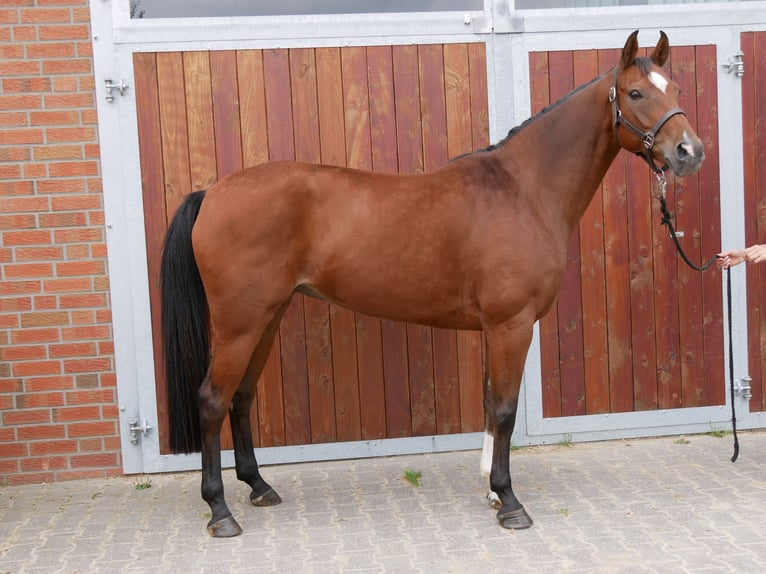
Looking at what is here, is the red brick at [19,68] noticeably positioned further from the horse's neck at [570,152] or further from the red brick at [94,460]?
the horse's neck at [570,152]

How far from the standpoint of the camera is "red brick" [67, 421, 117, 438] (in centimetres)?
436

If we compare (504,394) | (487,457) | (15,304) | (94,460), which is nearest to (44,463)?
(94,460)

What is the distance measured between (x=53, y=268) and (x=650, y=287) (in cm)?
382

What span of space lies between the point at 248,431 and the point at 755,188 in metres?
3.66

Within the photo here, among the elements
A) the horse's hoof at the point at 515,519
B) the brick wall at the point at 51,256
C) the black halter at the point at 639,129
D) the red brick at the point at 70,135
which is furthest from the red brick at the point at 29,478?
the black halter at the point at 639,129

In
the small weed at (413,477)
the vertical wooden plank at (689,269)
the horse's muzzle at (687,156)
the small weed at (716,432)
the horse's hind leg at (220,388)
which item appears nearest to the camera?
the horse's muzzle at (687,156)

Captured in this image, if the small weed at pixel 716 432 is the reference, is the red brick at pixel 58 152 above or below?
above

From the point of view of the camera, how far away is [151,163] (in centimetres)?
430

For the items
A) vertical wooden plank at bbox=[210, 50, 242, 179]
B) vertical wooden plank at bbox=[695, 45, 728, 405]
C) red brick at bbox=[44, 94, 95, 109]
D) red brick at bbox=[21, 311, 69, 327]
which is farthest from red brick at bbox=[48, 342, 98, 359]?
vertical wooden plank at bbox=[695, 45, 728, 405]

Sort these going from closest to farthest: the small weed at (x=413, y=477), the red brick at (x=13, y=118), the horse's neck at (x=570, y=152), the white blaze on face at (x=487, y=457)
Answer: the horse's neck at (x=570, y=152) → the white blaze on face at (x=487, y=457) → the small weed at (x=413, y=477) → the red brick at (x=13, y=118)

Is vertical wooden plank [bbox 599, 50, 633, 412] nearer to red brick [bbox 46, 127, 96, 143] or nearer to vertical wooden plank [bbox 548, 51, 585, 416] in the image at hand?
vertical wooden plank [bbox 548, 51, 585, 416]

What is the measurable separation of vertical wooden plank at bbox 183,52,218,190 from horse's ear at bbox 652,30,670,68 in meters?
2.53

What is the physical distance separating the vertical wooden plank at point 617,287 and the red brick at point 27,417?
11.9 ft

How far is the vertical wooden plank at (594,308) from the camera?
467 cm
